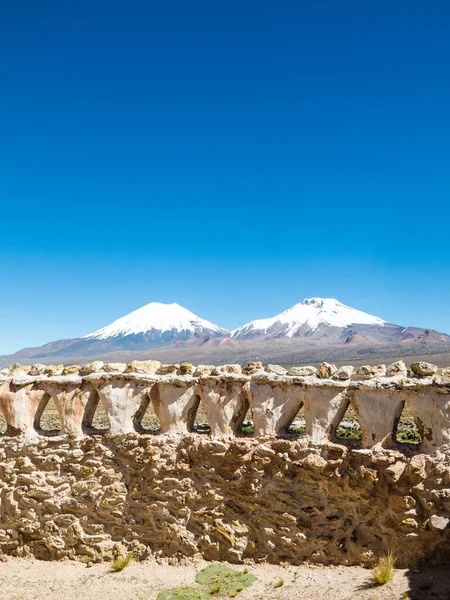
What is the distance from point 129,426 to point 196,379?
134cm

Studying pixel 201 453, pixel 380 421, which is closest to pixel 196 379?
pixel 201 453

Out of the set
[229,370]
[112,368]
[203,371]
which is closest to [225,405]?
[229,370]

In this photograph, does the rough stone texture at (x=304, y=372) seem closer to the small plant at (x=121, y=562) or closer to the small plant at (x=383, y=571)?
the small plant at (x=383, y=571)

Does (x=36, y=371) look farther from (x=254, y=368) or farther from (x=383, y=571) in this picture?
(x=383, y=571)

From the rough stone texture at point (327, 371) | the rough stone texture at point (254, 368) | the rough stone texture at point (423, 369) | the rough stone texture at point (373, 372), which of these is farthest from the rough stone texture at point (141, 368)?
the rough stone texture at point (423, 369)

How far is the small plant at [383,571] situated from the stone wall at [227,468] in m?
0.21

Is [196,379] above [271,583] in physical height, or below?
above

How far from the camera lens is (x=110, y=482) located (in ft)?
26.8

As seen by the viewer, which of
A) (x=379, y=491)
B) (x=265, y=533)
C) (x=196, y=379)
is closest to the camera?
(x=379, y=491)

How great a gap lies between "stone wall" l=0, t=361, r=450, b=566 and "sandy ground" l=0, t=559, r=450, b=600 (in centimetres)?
19

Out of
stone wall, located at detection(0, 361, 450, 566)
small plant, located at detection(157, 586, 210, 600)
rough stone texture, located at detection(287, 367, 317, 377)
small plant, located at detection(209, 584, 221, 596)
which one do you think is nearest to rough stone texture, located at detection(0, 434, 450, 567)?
stone wall, located at detection(0, 361, 450, 566)

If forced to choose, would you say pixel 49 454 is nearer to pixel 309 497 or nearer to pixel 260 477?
pixel 260 477

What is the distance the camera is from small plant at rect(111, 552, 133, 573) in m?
7.80

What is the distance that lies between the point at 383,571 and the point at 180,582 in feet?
9.12
